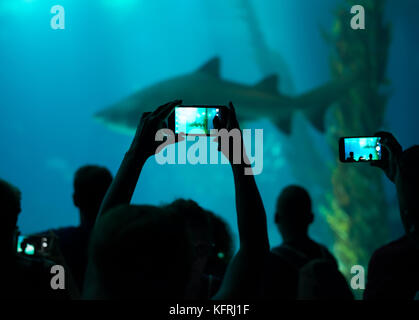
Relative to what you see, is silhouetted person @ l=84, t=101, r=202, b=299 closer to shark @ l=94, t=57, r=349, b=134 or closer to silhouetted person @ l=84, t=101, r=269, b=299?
silhouetted person @ l=84, t=101, r=269, b=299

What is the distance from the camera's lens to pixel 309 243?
2236 millimetres

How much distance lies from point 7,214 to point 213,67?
19.1 ft

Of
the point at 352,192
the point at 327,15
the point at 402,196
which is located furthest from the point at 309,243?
the point at 327,15

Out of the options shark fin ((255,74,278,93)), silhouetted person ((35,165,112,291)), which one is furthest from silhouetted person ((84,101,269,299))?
shark fin ((255,74,278,93))

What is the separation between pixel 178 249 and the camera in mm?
893

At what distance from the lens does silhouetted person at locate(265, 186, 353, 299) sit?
149 centimetres

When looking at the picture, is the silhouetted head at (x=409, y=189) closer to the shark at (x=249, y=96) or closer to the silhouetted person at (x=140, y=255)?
the silhouetted person at (x=140, y=255)

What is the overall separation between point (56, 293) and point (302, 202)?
1.43 metres

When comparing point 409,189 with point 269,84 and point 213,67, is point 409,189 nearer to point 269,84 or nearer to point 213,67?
point 269,84

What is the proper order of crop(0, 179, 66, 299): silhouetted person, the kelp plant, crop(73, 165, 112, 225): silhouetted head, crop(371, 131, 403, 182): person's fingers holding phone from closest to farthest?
crop(0, 179, 66, 299): silhouetted person, crop(371, 131, 403, 182): person's fingers holding phone, crop(73, 165, 112, 225): silhouetted head, the kelp plant

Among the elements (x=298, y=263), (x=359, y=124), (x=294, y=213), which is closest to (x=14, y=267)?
(x=298, y=263)

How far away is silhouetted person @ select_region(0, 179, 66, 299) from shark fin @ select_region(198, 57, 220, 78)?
5.62 m

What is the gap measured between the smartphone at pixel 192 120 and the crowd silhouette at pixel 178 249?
92mm

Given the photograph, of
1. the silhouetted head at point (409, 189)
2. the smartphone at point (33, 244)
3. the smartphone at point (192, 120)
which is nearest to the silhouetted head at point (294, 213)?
the silhouetted head at point (409, 189)
